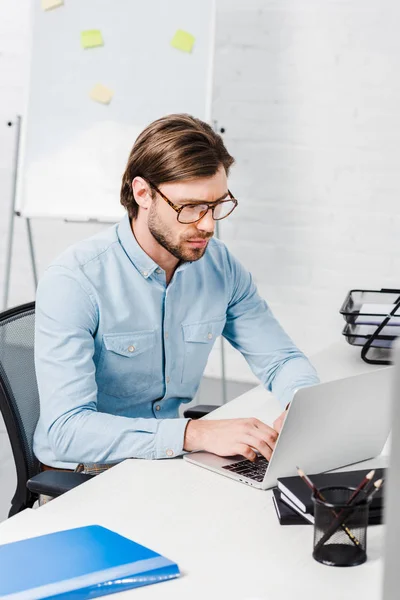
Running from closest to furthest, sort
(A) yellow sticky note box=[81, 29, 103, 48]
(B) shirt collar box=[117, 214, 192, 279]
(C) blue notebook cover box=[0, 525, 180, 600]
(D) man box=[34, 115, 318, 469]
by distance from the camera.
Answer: (C) blue notebook cover box=[0, 525, 180, 600]
(D) man box=[34, 115, 318, 469]
(B) shirt collar box=[117, 214, 192, 279]
(A) yellow sticky note box=[81, 29, 103, 48]

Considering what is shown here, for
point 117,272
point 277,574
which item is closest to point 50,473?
point 117,272

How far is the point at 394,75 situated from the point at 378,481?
2.50m

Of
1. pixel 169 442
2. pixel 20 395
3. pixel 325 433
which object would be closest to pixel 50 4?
pixel 20 395

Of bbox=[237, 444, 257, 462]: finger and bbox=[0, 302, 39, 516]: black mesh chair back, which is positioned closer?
bbox=[237, 444, 257, 462]: finger

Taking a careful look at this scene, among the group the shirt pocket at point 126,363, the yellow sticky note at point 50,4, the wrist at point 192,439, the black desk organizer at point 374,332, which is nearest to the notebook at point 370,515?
the wrist at point 192,439

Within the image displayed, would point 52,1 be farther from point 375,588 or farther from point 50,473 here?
point 375,588

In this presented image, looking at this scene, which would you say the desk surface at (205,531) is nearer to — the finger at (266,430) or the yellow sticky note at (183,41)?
the finger at (266,430)

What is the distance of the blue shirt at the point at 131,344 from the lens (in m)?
1.53

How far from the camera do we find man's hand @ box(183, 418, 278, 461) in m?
1.44

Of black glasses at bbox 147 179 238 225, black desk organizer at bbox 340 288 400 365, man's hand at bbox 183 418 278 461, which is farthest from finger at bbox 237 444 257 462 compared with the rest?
black desk organizer at bbox 340 288 400 365

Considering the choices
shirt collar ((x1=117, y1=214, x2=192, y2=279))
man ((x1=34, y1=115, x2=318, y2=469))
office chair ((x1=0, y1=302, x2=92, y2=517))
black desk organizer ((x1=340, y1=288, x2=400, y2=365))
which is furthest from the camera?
black desk organizer ((x1=340, y1=288, x2=400, y2=365))

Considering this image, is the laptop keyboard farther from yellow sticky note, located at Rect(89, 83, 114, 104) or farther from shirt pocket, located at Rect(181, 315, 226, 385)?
yellow sticky note, located at Rect(89, 83, 114, 104)

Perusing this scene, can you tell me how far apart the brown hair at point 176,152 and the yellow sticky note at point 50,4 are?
1735 millimetres

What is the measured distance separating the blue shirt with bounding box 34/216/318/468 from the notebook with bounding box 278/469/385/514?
0.87 feet
